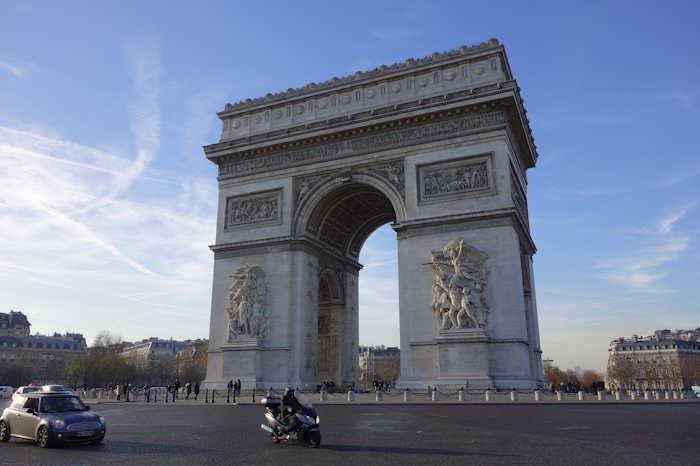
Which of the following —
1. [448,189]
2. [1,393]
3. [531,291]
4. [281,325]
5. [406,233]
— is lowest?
[1,393]

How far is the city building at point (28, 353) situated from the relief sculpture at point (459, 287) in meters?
76.3

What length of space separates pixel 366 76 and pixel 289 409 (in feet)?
74.7

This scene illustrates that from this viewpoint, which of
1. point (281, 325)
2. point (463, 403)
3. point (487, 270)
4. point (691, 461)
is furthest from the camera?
point (281, 325)

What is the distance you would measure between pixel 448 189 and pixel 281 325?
10714mm

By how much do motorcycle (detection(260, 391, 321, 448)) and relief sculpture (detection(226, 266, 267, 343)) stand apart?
18079mm

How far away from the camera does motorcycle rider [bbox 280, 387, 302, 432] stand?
31.6 ft

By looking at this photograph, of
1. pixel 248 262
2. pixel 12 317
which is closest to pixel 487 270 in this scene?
pixel 248 262

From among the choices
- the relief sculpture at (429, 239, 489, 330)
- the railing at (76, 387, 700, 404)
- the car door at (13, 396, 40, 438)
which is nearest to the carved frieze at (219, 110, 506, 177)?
the relief sculpture at (429, 239, 489, 330)

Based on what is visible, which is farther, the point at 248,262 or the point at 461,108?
the point at 248,262

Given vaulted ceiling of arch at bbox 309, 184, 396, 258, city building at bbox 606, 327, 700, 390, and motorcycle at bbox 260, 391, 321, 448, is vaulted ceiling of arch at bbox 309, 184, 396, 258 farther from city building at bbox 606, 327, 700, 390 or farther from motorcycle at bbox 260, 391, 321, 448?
city building at bbox 606, 327, 700, 390

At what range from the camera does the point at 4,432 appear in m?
10.6

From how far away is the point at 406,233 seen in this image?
26.6 m

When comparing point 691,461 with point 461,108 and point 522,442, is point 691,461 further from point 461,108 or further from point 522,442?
point 461,108

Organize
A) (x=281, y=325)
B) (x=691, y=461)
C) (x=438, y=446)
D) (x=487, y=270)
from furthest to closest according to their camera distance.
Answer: (x=281, y=325), (x=487, y=270), (x=438, y=446), (x=691, y=461)
